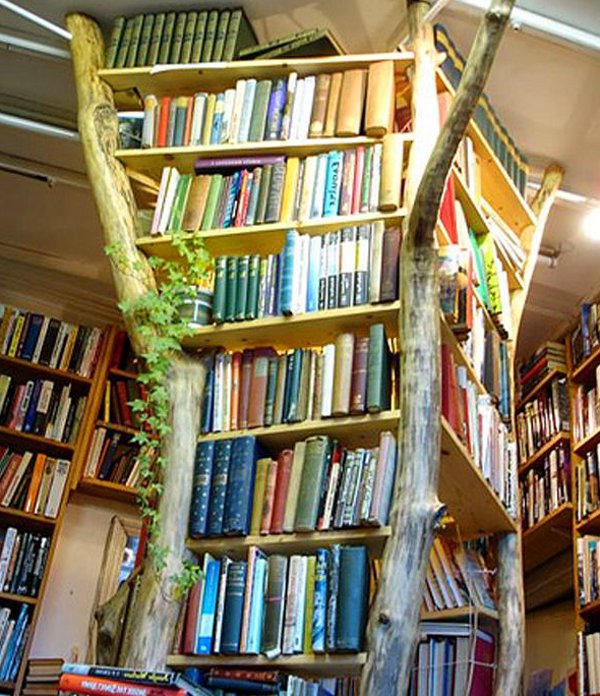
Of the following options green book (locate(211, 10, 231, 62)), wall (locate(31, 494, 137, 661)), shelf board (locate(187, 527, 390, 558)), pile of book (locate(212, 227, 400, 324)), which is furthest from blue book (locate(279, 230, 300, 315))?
wall (locate(31, 494, 137, 661))

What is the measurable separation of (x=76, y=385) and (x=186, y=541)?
2.26 metres

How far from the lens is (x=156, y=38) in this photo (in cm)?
367

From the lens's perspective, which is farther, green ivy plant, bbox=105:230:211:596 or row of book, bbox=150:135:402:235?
row of book, bbox=150:135:402:235

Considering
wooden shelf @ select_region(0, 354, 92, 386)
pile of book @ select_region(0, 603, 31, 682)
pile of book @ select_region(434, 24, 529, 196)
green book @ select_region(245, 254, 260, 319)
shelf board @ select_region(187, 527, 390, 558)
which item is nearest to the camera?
shelf board @ select_region(187, 527, 390, 558)

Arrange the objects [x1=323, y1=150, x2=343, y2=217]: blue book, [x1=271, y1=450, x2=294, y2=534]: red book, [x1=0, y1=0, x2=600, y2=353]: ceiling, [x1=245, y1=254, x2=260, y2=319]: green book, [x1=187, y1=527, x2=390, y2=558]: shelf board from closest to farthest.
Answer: [x1=187, y1=527, x2=390, y2=558]: shelf board → [x1=271, y1=450, x2=294, y2=534]: red book → [x1=245, y1=254, x2=260, y2=319]: green book → [x1=323, y1=150, x2=343, y2=217]: blue book → [x1=0, y1=0, x2=600, y2=353]: ceiling

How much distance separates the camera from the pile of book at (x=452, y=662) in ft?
10.2

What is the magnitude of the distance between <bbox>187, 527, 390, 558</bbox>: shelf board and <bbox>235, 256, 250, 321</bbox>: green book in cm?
71

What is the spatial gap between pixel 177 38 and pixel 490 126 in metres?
1.27

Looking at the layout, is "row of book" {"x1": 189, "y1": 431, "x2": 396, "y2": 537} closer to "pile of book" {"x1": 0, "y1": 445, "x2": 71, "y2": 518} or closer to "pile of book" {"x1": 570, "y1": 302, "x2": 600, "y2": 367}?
"pile of book" {"x1": 0, "y1": 445, "x2": 71, "y2": 518}

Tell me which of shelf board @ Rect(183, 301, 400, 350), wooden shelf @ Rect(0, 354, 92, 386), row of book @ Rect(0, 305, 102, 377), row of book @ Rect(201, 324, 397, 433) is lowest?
row of book @ Rect(201, 324, 397, 433)

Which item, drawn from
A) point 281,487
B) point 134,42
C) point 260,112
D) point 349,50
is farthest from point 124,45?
point 281,487

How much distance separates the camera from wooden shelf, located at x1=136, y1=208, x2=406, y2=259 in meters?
3.07

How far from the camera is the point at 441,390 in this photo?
2836 mm

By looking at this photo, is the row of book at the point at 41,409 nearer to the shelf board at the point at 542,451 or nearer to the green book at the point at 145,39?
the green book at the point at 145,39
